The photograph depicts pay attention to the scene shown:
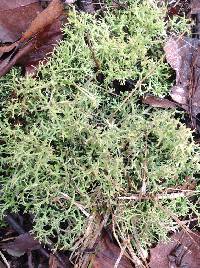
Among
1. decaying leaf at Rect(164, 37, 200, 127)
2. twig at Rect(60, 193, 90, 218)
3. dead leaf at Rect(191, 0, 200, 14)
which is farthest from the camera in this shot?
dead leaf at Rect(191, 0, 200, 14)

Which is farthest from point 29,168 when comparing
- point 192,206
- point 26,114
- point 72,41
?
point 192,206

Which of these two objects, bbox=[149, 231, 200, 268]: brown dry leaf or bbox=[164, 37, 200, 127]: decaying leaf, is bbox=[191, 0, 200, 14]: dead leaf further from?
bbox=[149, 231, 200, 268]: brown dry leaf

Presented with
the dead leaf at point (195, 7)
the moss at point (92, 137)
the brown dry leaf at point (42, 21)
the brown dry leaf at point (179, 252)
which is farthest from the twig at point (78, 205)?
the dead leaf at point (195, 7)

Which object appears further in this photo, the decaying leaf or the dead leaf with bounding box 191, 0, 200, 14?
the dead leaf with bounding box 191, 0, 200, 14

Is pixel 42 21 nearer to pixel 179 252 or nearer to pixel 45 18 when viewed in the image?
pixel 45 18

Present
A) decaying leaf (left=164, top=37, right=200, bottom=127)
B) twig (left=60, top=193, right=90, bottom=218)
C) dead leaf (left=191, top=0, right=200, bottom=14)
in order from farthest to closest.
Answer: dead leaf (left=191, top=0, right=200, bottom=14) → decaying leaf (left=164, top=37, right=200, bottom=127) → twig (left=60, top=193, right=90, bottom=218)

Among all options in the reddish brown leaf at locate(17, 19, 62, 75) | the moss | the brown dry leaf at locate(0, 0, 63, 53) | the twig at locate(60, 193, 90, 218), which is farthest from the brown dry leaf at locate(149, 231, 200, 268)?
the brown dry leaf at locate(0, 0, 63, 53)
